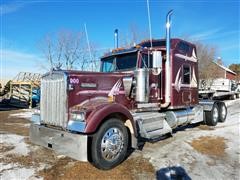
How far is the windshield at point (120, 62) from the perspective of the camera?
6.77 m

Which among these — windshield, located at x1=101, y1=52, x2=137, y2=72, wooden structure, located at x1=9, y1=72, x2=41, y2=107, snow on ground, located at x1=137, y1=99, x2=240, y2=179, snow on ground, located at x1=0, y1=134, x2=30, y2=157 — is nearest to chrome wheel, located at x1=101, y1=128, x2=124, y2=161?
snow on ground, located at x1=137, y1=99, x2=240, y2=179

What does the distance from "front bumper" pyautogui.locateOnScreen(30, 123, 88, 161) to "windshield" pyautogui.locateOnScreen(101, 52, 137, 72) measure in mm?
2596

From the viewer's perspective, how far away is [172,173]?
495cm

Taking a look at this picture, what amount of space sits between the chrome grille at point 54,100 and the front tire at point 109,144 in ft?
2.54

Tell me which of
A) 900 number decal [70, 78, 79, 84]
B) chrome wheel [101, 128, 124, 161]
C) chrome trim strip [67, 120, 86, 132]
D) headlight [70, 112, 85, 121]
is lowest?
chrome wheel [101, 128, 124, 161]

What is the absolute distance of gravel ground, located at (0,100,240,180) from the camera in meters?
4.84

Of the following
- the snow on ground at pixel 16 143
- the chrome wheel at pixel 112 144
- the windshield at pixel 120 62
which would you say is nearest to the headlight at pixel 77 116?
the chrome wheel at pixel 112 144

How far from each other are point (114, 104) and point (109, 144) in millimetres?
811

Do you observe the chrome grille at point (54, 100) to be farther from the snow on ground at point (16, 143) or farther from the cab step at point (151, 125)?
the cab step at point (151, 125)

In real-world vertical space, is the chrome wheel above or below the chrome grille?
below

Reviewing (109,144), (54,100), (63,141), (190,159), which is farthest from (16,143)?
(190,159)

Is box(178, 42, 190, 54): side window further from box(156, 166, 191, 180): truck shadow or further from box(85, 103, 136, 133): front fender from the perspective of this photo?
box(156, 166, 191, 180): truck shadow

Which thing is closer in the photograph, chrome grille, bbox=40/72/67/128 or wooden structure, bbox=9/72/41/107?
chrome grille, bbox=40/72/67/128

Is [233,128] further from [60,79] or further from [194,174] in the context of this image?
[60,79]
